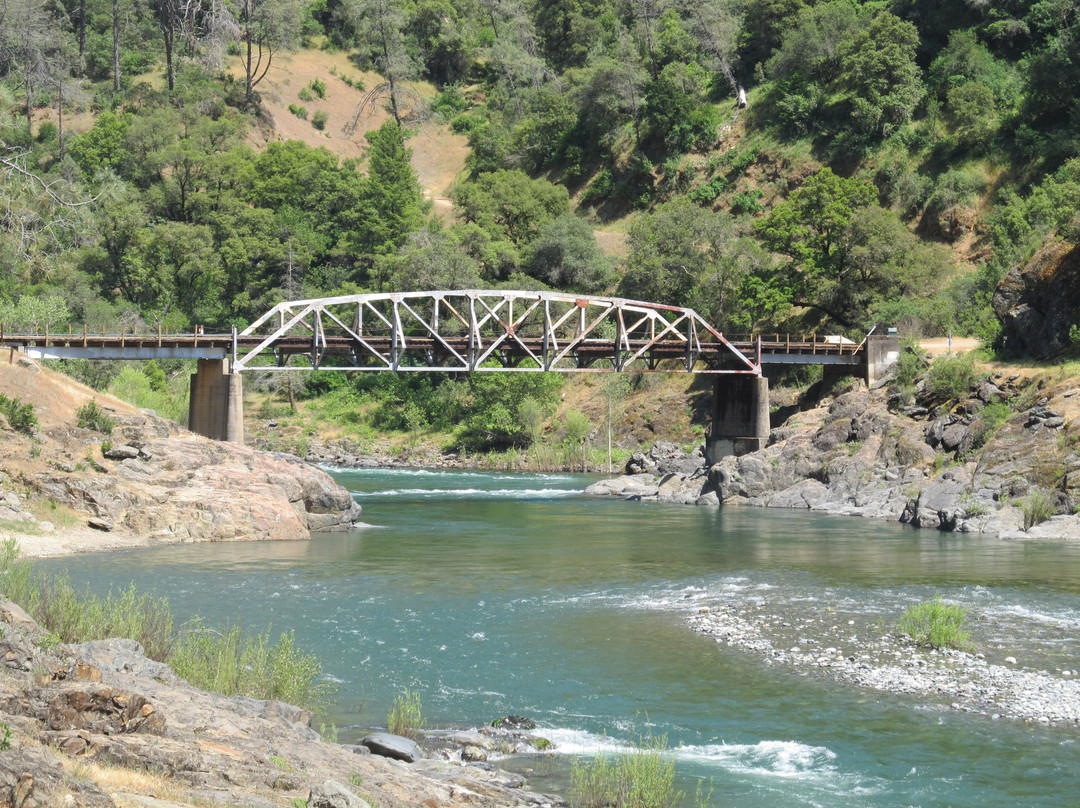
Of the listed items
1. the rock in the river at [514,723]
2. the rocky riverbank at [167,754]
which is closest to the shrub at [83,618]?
the rocky riverbank at [167,754]

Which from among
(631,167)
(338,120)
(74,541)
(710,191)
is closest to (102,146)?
(338,120)

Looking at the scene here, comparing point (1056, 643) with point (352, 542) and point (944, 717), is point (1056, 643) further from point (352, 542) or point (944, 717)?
point (352, 542)

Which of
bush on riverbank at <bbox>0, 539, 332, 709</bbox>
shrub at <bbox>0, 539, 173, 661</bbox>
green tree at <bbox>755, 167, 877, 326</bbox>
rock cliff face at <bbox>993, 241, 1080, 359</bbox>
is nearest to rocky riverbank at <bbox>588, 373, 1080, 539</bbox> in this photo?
rock cliff face at <bbox>993, 241, 1080, 359</bbox>

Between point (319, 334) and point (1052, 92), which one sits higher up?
point (1052, 92)

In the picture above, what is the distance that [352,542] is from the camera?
47.0m

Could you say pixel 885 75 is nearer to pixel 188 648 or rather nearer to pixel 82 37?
pixel 188 648

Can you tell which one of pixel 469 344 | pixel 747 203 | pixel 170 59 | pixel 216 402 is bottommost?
pixel 216 402

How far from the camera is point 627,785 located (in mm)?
15812

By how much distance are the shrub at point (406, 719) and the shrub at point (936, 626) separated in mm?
11845

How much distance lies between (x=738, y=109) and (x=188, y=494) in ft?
316

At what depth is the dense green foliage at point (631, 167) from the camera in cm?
8844

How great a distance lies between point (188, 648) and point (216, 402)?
51808mm

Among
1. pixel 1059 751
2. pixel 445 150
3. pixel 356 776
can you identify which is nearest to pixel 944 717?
pixel 1059 751

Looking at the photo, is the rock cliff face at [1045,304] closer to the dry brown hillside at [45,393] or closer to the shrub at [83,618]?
the dry brown hillside at [45,393]
